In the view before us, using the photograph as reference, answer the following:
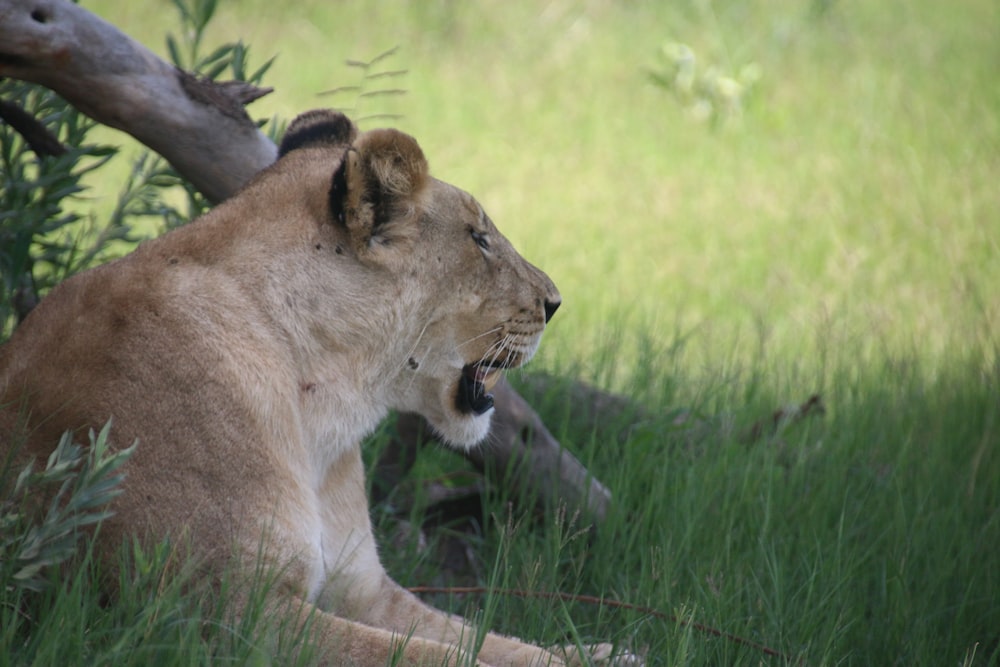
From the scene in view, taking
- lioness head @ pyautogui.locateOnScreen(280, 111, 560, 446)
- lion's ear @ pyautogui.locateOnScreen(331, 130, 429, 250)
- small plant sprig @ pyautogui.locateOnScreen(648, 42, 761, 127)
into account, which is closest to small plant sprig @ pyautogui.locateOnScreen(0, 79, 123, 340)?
lioness head @ pyautogui.locateOnScreen(280, 111, 560, 446)

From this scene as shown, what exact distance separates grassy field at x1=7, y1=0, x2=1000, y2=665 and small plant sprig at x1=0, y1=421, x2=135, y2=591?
0.12 m

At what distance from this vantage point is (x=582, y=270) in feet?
23.6

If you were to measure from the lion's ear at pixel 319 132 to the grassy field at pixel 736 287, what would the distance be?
1157 mm

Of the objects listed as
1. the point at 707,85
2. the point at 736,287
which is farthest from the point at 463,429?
the point at 707,85

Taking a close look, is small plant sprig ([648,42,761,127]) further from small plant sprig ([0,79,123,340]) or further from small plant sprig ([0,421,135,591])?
small plant sprig ([0,421,135,591])

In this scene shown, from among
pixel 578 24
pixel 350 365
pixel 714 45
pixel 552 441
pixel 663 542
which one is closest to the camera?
pixel 350 365

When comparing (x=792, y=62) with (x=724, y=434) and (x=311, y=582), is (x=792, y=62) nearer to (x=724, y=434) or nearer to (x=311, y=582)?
(x=724, y=434)

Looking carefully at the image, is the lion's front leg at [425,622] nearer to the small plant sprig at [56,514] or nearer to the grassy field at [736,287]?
the grassy field at [736,287]

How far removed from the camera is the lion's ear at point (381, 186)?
8.53 feet

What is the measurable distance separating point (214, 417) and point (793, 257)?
5772 millimetres

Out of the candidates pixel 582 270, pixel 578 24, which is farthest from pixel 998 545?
pixel 578 24

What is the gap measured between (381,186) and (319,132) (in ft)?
1.44

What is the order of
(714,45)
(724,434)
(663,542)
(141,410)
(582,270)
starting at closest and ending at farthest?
1. (141,410)
2. (663,542)
3. (724,434)
4. (582,270)
5. (714,45)

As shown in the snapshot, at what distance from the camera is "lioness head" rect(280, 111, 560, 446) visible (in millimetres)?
2648
